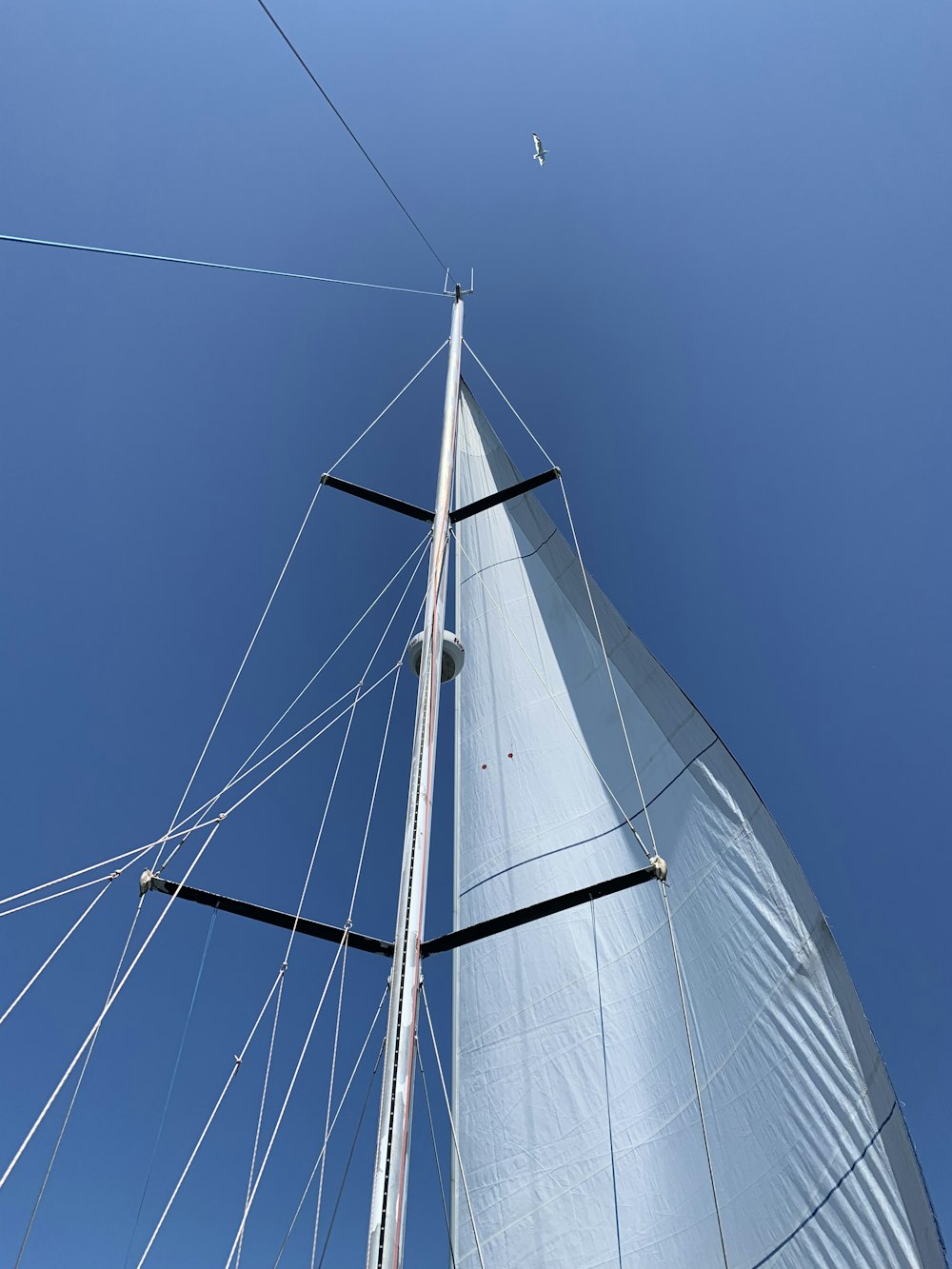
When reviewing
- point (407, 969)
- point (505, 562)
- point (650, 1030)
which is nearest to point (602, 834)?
point (650, 1030)

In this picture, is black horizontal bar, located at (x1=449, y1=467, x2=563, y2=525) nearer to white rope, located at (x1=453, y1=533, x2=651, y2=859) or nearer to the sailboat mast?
white rope, located at (x1=453, y1=533, x2=651, y2=859)

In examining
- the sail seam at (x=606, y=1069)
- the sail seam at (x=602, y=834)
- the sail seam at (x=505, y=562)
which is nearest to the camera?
the sail seam at (x=606, y=1069)

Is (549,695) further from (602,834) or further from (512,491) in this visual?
(512,491)

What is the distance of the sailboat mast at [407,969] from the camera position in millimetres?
2250

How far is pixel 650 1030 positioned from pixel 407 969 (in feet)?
5.80

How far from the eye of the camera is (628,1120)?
3582mm

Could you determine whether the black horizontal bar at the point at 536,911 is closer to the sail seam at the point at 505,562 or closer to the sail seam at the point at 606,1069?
the sail seam at the point at 606,1069

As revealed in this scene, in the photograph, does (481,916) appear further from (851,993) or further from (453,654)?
(851,993)

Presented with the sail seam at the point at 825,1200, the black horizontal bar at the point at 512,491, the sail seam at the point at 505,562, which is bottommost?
the sail seam at the point at 825,1200

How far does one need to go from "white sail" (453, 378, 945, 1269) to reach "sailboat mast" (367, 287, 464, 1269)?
56.3 inches

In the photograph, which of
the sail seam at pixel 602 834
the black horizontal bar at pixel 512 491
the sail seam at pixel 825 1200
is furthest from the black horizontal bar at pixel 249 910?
the black horizontal bar at pixel 512 491

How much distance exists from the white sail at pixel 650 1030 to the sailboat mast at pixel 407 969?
56.3 inches

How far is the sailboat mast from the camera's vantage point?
2250mm

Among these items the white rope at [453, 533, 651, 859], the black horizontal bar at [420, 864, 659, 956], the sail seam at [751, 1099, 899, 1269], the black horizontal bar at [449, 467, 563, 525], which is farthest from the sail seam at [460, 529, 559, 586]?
the sail seam at [751, 1099, 899, 1269]
